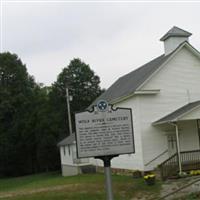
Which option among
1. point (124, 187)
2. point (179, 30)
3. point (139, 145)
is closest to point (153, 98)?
point (139, 145)

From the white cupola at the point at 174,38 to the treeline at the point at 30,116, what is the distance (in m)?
25.2

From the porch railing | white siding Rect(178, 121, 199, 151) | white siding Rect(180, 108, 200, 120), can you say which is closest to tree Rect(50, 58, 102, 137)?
white siding Rect(178, 121, 199, 151)

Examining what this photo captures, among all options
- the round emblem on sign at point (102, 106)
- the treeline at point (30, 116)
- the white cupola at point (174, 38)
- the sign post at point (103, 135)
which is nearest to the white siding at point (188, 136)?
the white cupola at point (174, 38)

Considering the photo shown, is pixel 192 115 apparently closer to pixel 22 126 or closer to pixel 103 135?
pixel 103 135

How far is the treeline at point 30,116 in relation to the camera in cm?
5219

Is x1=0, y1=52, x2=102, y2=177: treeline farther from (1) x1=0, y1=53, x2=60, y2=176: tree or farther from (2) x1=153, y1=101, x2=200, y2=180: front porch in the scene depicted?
(2) x1=153, y1=101, x2=200, y2=180: front porch

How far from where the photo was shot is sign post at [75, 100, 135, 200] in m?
8.70

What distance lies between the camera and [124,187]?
2073cm

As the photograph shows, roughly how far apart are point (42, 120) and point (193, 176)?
1218 inches

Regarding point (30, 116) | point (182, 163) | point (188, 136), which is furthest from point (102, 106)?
point (30, 116)

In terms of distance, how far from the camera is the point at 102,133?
8742mm

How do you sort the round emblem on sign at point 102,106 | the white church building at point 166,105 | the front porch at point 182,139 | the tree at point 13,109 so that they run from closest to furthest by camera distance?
the round emblem on sign at point 102,106
the front porch at point 182,139
the white church building at point 166,105
the tree at point 13,109

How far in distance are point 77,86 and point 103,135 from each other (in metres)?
58.5

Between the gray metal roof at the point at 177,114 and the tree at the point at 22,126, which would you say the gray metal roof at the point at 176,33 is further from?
the tree at the point at 22,126
